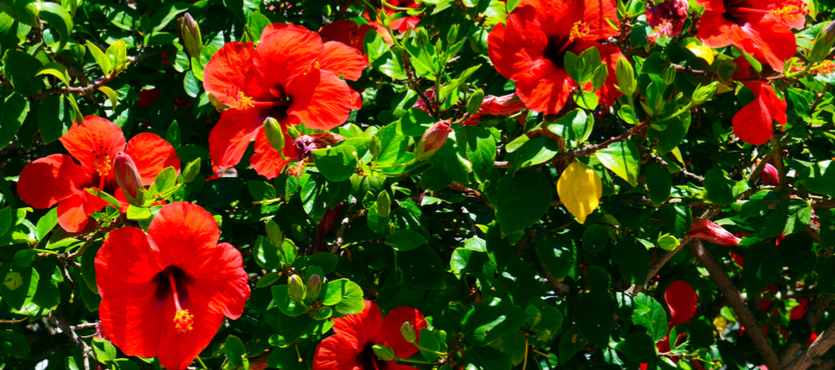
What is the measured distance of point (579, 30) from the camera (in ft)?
4.43

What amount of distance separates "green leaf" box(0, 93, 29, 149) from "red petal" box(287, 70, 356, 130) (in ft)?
2.05

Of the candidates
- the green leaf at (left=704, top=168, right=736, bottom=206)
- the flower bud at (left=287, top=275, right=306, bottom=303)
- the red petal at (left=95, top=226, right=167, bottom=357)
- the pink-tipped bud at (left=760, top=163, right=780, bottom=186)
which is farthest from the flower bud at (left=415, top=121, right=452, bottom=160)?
the pink-tipped bud at (left=760, top=163, right=780, bottom=186)

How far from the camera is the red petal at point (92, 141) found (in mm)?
1450

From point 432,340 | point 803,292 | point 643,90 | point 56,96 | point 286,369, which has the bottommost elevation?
point 803,292

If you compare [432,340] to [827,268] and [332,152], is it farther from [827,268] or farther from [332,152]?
[827,268]

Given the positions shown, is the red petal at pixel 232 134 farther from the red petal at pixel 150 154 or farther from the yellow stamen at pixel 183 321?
the yellow stamen at pixel 183 321

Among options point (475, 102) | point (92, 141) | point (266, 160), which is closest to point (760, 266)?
point (475, 102)

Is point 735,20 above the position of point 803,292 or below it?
above

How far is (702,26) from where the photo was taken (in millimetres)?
1366

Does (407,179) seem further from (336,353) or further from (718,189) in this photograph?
(718,189)

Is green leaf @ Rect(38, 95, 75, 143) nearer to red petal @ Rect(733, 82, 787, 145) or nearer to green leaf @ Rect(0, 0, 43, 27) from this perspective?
green leaf @ Rect(0, 0, 43, 27)

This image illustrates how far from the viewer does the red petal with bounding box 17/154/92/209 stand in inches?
56.5

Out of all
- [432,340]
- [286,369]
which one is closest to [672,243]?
[432,340]

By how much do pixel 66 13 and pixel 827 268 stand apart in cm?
189
